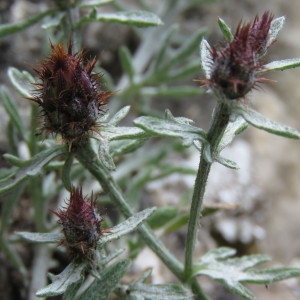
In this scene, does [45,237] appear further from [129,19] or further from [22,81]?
[129,19]

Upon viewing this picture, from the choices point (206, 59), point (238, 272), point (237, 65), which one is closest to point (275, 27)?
point (206, 59)

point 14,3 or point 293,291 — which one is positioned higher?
point 14,3

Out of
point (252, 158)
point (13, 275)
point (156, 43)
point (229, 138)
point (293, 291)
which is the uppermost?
point (156, 43)

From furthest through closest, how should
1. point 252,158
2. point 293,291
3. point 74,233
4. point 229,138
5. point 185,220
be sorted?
point 252,158 < point 293,291 < point 185,220 < point 229,138 < point 74,233

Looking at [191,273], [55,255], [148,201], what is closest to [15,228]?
[55,255]

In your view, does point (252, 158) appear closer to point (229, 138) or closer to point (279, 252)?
point (279, 252)

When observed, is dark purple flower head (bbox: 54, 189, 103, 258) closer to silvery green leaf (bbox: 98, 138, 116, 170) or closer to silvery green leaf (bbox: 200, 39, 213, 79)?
silvery green leaf (bbox: 98, 138, 116, 170)

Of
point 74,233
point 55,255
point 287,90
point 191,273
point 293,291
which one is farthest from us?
point 287,90
